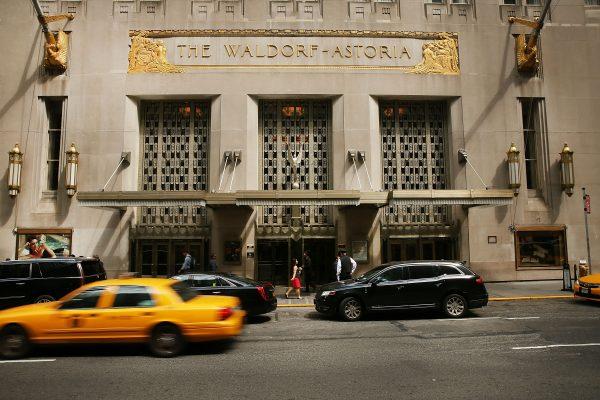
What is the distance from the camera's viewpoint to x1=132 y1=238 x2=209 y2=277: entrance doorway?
19.2 metres

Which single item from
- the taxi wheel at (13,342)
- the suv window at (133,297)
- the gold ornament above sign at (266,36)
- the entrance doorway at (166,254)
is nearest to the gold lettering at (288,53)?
the gold ornament above sign at (266,36)

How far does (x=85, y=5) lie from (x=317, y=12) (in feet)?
35.2

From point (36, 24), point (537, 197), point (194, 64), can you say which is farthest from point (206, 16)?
point (537, 197)

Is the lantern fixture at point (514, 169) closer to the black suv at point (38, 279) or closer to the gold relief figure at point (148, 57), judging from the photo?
→ the gold relief figure at point (148, 57)

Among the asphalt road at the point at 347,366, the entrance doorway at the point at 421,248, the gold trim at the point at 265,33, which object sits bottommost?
the asphalt road at the point at 347,366

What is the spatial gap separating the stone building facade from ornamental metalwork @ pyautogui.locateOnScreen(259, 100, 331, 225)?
0.30 ft

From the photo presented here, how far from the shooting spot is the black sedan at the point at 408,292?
1187 centimetres

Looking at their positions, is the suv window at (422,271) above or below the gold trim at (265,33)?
below

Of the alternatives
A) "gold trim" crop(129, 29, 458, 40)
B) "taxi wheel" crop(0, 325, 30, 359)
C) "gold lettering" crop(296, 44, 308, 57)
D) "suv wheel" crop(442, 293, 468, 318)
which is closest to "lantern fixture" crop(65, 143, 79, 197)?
"gold trim" crop(129, 29, 458, 40)

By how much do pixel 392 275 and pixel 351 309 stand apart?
1479mm

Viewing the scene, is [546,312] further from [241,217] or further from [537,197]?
[241,217]

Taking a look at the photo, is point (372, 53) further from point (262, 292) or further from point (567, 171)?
point (262, 292)

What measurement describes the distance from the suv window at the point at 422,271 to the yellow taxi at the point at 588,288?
5.40 m

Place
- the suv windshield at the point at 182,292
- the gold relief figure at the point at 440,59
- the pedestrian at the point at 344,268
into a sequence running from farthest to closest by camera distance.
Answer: the gold relief figure at the point at 440,59 → the pedestrian at the point at 344,268 → the suv windshield at the point at 182,292
